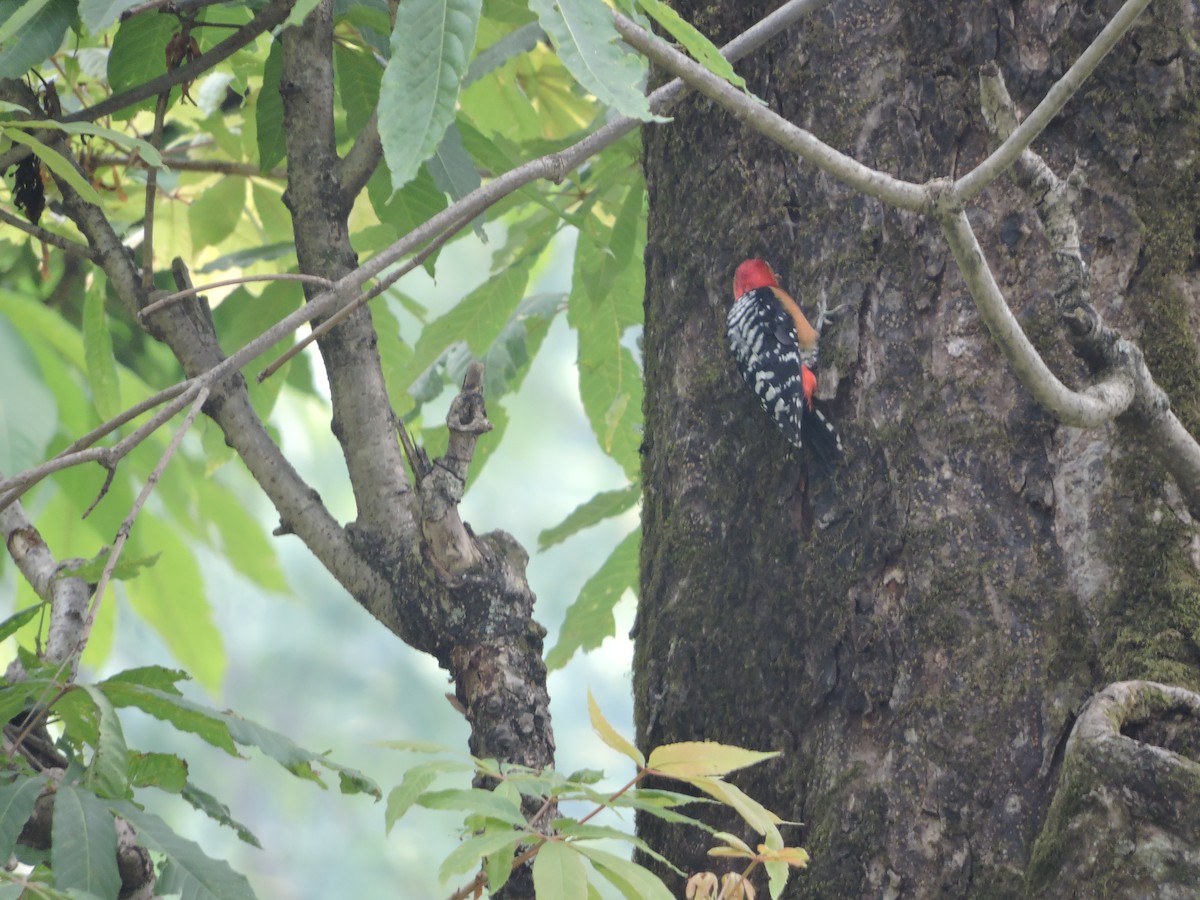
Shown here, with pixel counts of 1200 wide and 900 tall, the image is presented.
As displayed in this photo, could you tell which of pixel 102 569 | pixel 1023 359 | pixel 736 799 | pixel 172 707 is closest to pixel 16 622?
pixel 102 569

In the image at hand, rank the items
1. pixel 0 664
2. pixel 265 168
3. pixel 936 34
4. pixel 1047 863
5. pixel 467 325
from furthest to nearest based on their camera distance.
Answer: pixel 0 664
pixel 467 325
pixel 265 168
pixel 936 34
pixel 1047 863

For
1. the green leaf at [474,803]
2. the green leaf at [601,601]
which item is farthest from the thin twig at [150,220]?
the green leaf at [601,601]

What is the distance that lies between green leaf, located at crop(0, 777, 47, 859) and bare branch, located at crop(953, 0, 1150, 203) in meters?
0.99

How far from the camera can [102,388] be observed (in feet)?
5.69

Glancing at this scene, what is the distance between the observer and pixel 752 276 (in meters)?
1.52

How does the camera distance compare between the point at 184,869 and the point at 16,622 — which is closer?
the point at 184,869

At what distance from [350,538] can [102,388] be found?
0.51 metres

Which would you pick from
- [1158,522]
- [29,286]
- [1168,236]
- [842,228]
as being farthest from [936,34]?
[29,286]

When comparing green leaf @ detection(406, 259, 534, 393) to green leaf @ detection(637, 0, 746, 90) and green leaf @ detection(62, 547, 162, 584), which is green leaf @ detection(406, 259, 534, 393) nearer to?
green leaf @ detection(62, 547, 162, 584)

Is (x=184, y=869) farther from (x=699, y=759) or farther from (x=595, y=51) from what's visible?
(x=595, y=51)

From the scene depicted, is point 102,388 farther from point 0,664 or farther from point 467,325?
point 0,664

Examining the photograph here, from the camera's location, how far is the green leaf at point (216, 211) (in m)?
2.55

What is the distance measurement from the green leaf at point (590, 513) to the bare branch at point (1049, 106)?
1.42m

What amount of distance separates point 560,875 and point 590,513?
4.82ft
